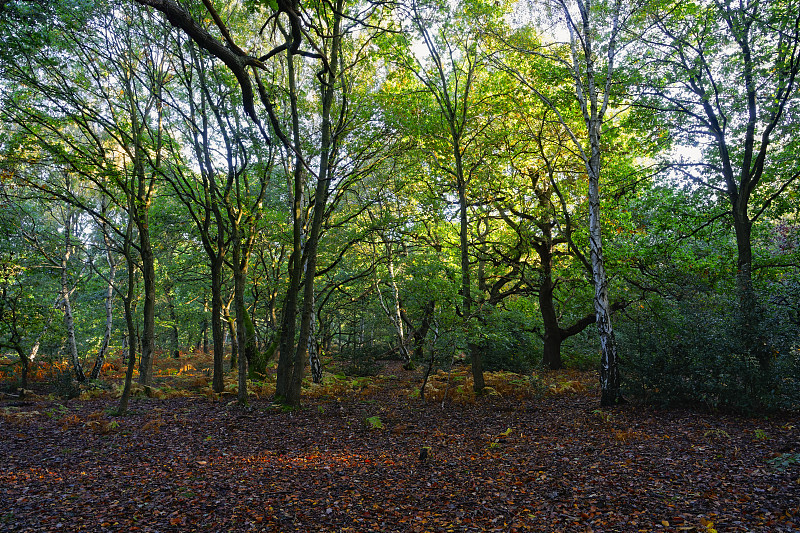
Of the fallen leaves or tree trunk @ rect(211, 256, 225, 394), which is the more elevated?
tree trunk @ rect(211, 256, 225, 394)

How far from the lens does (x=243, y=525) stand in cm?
427

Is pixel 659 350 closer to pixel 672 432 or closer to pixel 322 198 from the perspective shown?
pixel 672 432

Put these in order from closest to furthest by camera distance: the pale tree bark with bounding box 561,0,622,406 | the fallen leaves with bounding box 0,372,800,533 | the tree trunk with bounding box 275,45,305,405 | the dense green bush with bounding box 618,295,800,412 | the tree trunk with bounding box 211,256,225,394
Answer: the fallen leaves with bounding box 0,372,800,533
the dense green bush with bounding box 618,295,800,412
the pale tree bark with bounding box 561,0,622,406
the tree trunk with bounding box 275,45,305,405
the tree trunk with bounding box 211,256,225,394

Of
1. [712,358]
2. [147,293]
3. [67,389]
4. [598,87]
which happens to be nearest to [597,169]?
[598,87]

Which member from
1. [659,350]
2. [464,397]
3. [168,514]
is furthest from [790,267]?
[168,514]

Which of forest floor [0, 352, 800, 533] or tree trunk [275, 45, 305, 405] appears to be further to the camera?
tree trunk [275, 45, 305, 405]

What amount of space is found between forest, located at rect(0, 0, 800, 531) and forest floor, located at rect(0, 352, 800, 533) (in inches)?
2.1

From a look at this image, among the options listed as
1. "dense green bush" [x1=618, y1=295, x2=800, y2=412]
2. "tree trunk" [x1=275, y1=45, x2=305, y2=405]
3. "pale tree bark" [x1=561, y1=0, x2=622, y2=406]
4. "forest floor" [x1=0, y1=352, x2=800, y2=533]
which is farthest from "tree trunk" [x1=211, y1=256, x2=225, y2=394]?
"dense green bush" [x1=618, y1=295, x2=800, y2=412]

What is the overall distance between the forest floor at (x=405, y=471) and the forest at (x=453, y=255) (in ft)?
0.18

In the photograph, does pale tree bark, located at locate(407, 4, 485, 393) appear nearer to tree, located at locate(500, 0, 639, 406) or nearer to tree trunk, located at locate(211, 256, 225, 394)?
tree, located at locate(500, 0, 639, 406)

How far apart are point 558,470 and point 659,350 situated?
4385 mm

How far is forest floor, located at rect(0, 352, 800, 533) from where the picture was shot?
4.20 metres

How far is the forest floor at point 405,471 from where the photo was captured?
4.20 meters

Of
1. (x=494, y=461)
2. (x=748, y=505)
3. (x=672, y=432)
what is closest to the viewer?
(x=748, y=505)
